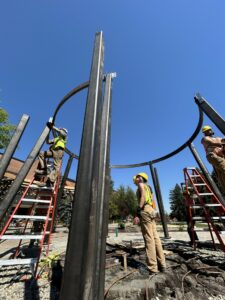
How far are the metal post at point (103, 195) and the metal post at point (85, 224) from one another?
161 mm

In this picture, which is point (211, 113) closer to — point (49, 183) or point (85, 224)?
point (85, 224)

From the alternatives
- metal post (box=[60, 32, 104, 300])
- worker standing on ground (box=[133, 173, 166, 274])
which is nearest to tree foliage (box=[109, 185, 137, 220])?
worker standing on ground (box=[133, 173, 166, 274])

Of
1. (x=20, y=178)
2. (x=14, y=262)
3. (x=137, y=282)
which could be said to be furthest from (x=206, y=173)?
(x=14, y=262)

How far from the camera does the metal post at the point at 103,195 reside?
4.66 feet

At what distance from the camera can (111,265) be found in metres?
4.01

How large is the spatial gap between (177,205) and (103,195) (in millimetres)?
52197

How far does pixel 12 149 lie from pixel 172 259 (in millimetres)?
4827

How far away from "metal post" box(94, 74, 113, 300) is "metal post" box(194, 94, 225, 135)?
1827 millimetres

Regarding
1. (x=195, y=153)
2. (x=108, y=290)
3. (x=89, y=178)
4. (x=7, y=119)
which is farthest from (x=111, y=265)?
(x=7, y=119)

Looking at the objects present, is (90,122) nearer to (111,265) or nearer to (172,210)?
(111,265)

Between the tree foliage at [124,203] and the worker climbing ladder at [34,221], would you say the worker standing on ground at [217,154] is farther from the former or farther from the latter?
the tree foliage at [124,203]

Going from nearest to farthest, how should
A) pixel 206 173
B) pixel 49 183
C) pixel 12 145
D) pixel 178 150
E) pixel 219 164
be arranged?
pixel 12 145 < pixel 219 164 < pixel 49 183 < pixel 206 173 < pixel 178 150

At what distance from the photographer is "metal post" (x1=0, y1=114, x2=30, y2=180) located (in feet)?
10.9

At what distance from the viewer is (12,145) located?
11.8 feet
